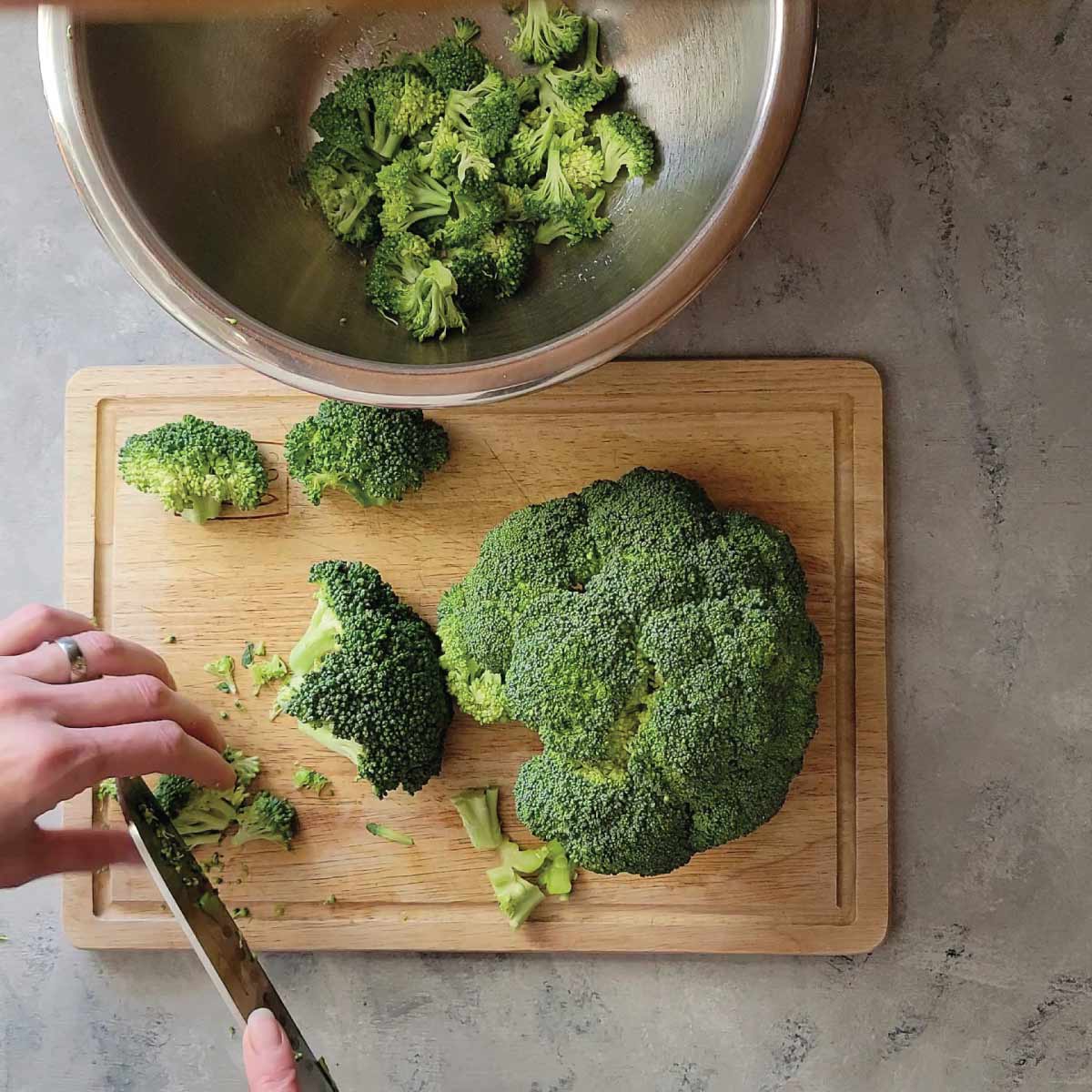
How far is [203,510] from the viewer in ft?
6.46

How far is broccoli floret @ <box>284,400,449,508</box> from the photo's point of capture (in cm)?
191

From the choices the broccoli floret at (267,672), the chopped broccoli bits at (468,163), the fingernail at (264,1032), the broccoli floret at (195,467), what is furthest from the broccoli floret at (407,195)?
the fingernail at (264,1032)

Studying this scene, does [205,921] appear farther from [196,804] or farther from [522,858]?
[522,858]

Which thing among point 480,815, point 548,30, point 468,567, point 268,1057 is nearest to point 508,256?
point 548,30

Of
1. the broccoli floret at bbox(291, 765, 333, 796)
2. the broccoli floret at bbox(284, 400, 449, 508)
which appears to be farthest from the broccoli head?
the broccoli floret at bbox(291, 765, 333, 796)

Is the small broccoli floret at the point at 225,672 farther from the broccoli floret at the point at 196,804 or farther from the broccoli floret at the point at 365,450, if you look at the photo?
the broccoli floret at the point at 365,450

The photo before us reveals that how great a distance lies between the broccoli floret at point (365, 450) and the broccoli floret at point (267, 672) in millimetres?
299

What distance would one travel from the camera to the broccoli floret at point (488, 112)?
184 cm

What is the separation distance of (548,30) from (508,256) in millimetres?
372

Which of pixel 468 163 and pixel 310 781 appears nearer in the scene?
pixel 468 163

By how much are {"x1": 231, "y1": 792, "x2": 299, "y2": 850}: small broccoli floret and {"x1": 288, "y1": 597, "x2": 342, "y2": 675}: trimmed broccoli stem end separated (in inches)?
9.0

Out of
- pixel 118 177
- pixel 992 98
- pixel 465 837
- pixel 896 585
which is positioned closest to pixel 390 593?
pixel 465 837

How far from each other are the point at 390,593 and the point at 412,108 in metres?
0.79

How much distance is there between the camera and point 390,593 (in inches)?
76.9
